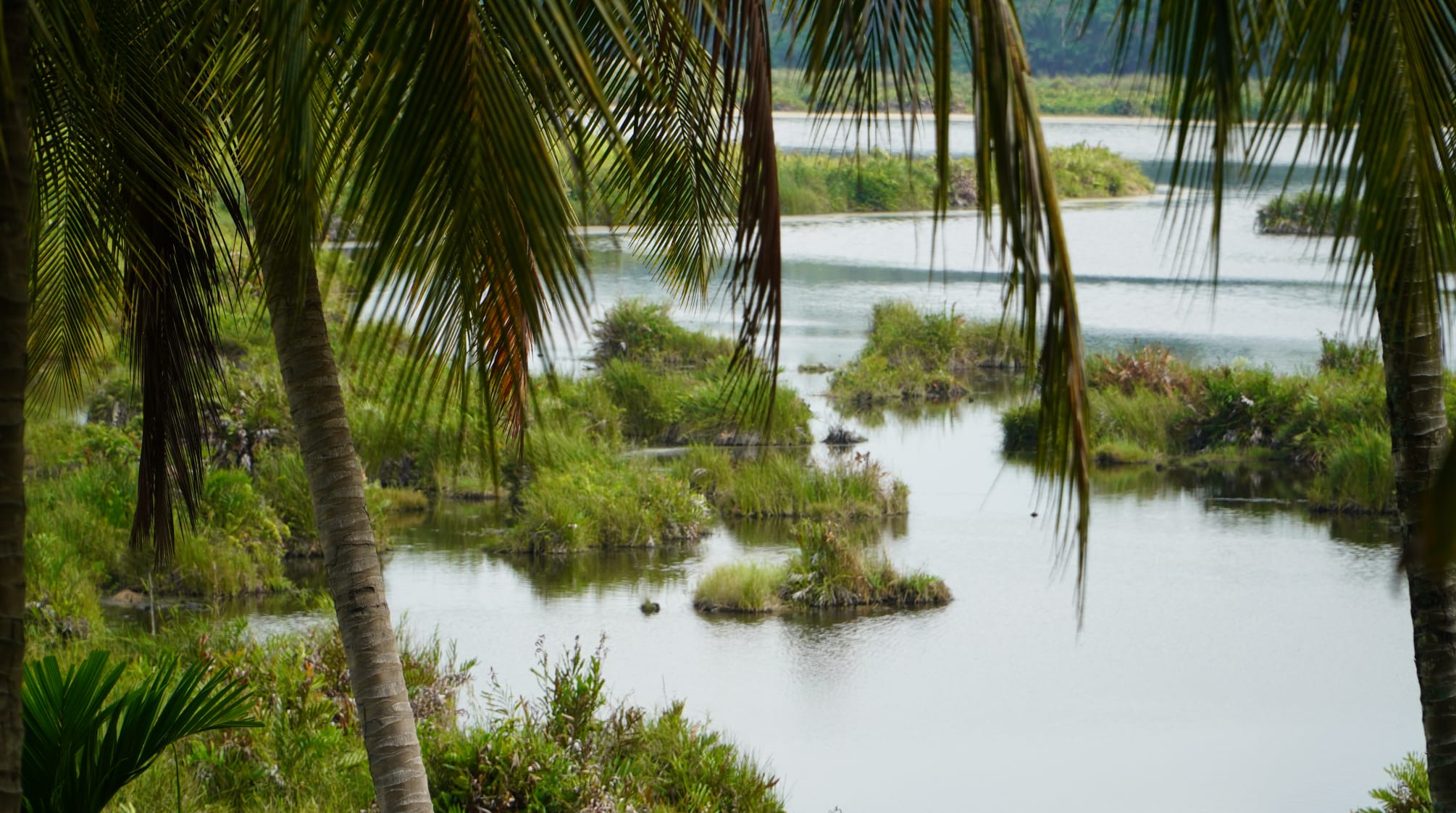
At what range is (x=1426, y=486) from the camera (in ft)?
12.2

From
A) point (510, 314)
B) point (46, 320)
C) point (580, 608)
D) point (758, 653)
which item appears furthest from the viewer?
point (580, 608)

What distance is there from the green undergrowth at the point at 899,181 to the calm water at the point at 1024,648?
83.3ft

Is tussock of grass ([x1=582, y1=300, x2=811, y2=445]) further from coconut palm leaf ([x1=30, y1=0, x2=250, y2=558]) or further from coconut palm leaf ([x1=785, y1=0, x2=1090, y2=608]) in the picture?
coconut palm leaf ([x1=785, y1=0, x2=1090, y2=608])

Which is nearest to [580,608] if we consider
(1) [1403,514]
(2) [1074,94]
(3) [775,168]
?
(1) [1403,514]

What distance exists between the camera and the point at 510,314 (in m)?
2.48

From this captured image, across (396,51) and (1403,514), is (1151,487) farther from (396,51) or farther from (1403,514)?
(396,51)

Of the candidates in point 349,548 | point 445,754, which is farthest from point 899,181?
point 349,548

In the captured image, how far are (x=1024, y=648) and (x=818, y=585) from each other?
1.66 metres

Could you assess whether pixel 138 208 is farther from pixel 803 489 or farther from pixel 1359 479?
pixel 1359 479

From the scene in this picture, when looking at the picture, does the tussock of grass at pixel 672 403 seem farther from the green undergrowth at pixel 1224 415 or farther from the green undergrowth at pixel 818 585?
the green undergrowth at pixel 818 585

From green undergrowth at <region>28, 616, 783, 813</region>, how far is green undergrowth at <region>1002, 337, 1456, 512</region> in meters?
9.04

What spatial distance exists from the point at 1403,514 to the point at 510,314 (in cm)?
259

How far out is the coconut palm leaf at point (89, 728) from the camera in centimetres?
345

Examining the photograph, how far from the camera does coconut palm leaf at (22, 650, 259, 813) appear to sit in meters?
3.45
